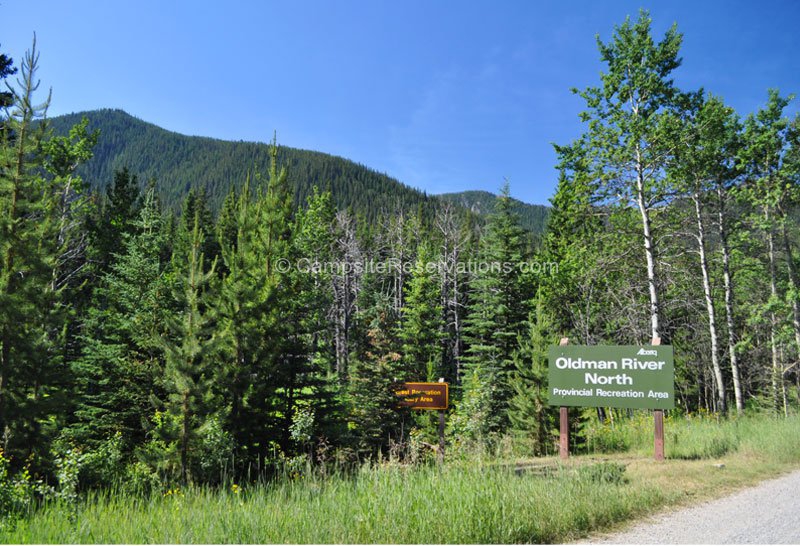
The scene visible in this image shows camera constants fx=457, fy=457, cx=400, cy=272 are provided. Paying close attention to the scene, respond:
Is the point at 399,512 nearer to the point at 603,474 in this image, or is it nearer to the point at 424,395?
the point at 603,474

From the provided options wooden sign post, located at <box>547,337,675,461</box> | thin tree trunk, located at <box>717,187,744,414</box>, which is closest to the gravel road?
wooden sign post, located at <box>547,337,675,461</box>

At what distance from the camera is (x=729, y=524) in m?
Result: 5.46

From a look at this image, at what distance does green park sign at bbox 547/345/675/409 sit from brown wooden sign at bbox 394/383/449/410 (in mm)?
2933

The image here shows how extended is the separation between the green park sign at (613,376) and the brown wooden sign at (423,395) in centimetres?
293

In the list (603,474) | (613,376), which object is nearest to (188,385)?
(603,474)

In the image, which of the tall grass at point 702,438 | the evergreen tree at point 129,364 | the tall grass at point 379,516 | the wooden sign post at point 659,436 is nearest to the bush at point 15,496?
the tall grass at point 379,516

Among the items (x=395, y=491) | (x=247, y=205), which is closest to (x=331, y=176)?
(x=247, y=205)

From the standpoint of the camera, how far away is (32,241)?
8.79 meters

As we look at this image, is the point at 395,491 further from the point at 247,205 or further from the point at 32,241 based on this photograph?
the point at 247,205

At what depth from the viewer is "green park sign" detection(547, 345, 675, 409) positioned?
32.1ft

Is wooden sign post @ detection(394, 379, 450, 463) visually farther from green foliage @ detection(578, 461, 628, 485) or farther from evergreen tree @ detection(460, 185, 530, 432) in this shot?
evergreen tree @ detection(460, 185, 530, 432)

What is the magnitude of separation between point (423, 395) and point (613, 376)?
483 centimetres

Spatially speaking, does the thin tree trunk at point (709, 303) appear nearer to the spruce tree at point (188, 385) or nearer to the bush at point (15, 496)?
the spruce tree at point (188, 385)

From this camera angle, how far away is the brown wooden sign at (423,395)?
40.3ft
